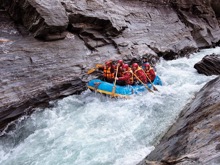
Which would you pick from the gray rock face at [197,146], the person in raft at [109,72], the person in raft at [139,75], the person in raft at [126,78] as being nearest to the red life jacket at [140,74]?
the person in raft at [139,75]

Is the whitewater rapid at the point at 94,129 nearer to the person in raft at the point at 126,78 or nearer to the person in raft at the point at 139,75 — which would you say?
the person in raft at the point at 139,75

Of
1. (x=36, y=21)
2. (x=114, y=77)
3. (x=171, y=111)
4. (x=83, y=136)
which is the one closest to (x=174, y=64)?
(x=114, y=77)

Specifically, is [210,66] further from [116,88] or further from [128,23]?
[116,88]

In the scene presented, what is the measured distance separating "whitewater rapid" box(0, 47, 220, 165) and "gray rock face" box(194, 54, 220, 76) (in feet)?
10.4

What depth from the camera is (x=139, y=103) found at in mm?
10297

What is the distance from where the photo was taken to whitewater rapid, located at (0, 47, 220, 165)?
275 inches

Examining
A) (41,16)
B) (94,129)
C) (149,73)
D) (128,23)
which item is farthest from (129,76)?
(128,23)

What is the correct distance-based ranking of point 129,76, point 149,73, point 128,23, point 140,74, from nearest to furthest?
point 129,76 → point 140,74 → point 149,73 → point 128,23

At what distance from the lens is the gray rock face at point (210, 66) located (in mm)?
14312

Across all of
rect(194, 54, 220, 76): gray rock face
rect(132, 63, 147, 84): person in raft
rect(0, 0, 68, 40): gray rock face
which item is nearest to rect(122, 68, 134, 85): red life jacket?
rect(132, 63, 147, 84): person in raft

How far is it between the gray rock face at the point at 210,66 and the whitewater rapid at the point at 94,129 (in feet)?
10.4

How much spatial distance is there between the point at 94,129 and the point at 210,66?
31.0 ft

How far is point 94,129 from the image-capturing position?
8414 millimetres

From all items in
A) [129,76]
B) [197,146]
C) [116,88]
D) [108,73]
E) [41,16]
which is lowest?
[116,88]
